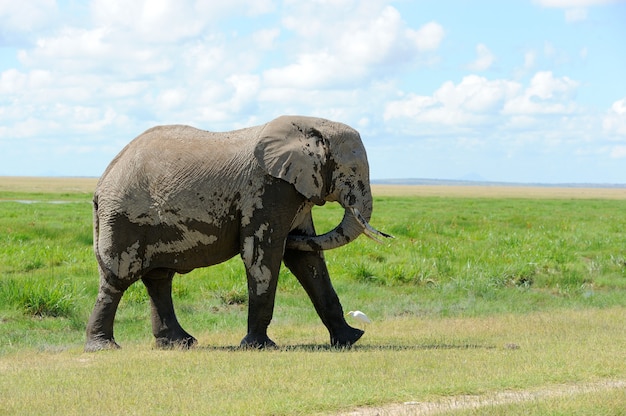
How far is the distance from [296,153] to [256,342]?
2372mm

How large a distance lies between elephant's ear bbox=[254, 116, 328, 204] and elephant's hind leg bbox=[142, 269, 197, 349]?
2.11m

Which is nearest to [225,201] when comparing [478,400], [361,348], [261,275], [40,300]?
[261,275]

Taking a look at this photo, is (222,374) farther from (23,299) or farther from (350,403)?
(23,299)

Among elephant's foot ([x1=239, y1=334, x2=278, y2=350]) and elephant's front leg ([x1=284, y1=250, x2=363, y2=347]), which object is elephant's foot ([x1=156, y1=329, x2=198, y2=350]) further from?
elephant's front leg ([x1=284, y1=250, x2=363, y2=347])

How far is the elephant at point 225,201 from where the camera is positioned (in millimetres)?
11492

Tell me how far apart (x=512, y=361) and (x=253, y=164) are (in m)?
3.85

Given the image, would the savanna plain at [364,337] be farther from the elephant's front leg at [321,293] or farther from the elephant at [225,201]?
the elephant at [225,201]

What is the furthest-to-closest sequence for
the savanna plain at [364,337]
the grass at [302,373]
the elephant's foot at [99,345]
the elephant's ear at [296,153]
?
1. the elephant's foot at [99,345]
2. the elephant's ear at [296,153]
3. the savanna plain at [364,337]
4. the grass at [302,373]

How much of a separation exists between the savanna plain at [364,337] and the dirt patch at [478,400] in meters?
0.03

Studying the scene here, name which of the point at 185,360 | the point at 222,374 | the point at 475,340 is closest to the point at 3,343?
the point at 185,360

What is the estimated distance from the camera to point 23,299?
48.2 ft

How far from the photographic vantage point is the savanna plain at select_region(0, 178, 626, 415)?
822 cm

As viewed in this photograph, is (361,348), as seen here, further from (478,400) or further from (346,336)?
(478,400)

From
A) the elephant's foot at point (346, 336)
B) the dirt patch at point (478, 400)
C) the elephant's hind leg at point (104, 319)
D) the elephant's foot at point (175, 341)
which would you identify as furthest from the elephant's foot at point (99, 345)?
the dirt patch at point (478, 400)
